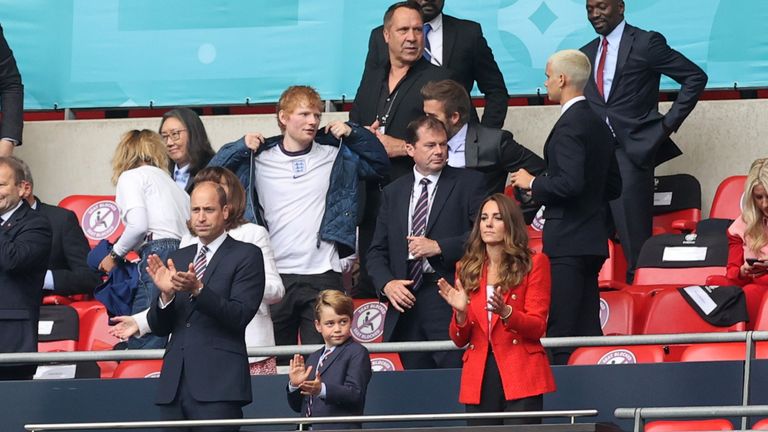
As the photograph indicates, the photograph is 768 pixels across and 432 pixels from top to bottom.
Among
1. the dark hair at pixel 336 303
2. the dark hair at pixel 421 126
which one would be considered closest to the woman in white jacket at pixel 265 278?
the dark hair at pixel 336 303

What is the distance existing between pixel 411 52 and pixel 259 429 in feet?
7.24

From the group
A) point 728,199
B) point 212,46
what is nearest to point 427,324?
point 728,199

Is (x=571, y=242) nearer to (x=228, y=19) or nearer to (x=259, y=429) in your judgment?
(x=259, y=429)

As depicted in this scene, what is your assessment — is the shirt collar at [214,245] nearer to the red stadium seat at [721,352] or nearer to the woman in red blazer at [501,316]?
the woman in red blazer at [501,316]

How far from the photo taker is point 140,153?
869cm

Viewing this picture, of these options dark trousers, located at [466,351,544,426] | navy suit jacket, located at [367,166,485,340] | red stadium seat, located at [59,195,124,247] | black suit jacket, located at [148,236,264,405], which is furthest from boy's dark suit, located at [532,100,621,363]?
red stadium seat, located at [59,195,124,247]

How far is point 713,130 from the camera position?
10.8 metres

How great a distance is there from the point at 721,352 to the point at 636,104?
220 cm

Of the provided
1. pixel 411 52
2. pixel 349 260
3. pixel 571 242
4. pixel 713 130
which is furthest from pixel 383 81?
pixel 713 130

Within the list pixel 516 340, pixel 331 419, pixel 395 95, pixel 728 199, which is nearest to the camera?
pixel 331 419

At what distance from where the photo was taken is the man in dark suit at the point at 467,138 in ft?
28.0

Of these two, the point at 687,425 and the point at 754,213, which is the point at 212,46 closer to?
the point at 754,213

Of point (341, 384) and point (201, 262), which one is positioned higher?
point (201, 262)

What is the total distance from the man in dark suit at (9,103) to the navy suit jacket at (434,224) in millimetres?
2540
